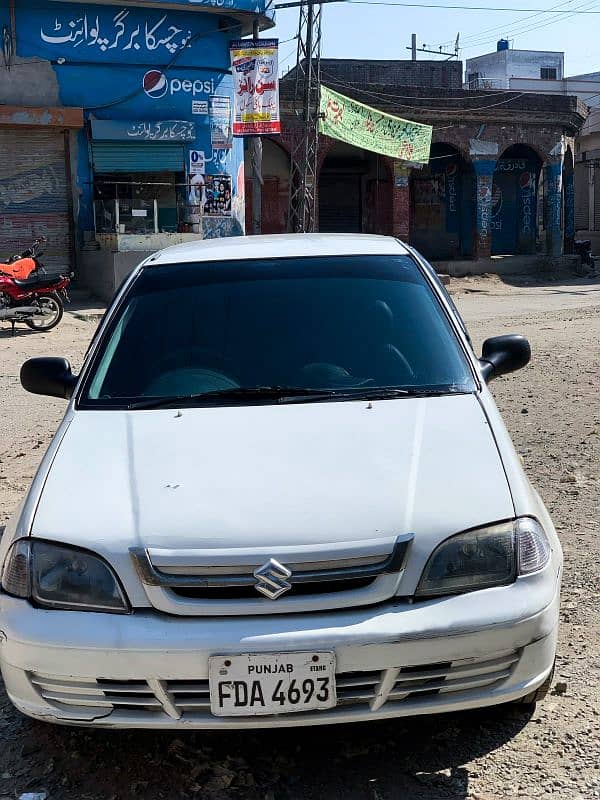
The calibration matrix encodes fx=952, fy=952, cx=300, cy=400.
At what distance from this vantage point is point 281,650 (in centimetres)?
246

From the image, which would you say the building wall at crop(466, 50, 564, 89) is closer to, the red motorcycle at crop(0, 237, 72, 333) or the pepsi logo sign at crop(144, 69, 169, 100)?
the pepsi logo sign at crop(144, 69, 169, 100)

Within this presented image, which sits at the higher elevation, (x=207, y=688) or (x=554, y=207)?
(x=554, y=207)

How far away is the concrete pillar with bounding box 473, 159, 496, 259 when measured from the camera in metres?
30.0

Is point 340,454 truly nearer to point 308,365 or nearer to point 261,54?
point 308,365

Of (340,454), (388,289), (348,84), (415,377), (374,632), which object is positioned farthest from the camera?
(348,84)

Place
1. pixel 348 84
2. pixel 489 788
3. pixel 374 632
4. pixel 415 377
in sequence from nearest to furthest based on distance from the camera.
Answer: pixel 374 632 < pixel 489 788 < pixel 415 377 < pixel 348 84

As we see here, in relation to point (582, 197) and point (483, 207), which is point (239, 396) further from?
point (582, 197)

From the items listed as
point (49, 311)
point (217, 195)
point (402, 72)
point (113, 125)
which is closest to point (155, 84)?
Result: point (113, 125)

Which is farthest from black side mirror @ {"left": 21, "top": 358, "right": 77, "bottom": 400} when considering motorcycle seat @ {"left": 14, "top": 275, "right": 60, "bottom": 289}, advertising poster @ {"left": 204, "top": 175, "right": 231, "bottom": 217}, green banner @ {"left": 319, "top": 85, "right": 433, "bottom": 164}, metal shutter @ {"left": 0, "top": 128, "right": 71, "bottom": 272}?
green banner @ {"left": 319, "top": 85, "right": 433, "bottom": 164}

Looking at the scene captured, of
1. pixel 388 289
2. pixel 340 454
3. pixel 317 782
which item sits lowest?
pixel 317 782

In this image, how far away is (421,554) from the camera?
2596 millimetres

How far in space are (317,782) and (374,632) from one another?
0.62 m

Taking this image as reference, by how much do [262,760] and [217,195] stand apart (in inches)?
777

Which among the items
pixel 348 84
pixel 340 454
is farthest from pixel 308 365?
pixel 348 84
